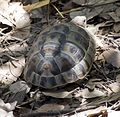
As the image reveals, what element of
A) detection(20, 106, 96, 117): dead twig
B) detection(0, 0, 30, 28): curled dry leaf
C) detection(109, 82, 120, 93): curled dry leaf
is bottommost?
detection(109, 82, 120, 93): curled dry leaf

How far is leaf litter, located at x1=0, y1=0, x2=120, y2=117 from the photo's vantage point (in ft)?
12.7

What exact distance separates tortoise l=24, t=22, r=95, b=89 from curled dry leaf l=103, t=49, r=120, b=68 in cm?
27

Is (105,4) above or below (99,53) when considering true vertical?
above

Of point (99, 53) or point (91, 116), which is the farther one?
point (99, 53)

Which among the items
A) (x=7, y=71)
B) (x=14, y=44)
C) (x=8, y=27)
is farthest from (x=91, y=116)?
(x=8, y=27)

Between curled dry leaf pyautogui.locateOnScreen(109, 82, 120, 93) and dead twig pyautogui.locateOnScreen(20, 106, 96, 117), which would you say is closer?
dead twig pyautogui.locateOnScreen(20, 106, 96, 117)

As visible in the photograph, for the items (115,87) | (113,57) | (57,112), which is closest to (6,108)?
(57,112)

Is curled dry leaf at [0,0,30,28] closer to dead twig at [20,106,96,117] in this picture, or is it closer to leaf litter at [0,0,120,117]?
leaf litter at [0,0,120,117]

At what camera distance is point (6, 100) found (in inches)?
164

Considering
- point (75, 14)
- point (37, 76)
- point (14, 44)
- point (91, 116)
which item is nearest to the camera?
point (91, 116)

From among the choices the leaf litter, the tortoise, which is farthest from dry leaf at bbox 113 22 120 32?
the tortoise

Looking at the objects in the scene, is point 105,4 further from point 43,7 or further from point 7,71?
point 7,71

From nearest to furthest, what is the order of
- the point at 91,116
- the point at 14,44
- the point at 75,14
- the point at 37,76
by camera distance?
the point at 91,116
the point at 37,76
the point at 14,44
the point at 75,14

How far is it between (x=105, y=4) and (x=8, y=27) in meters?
1.89
